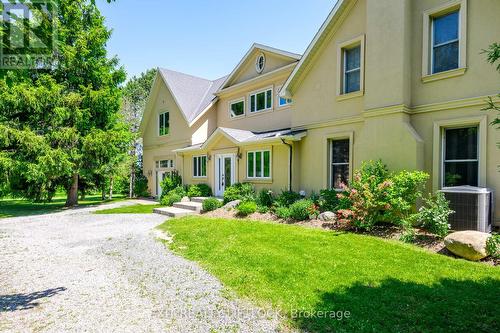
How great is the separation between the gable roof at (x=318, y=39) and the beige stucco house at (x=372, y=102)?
42 millimetres

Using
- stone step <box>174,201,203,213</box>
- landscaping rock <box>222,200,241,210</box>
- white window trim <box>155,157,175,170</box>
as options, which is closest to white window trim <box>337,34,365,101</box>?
landscaping rock <box>222,200,241,210</box>

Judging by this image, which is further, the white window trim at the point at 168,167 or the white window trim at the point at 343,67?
the white window trim at the point at 168,167

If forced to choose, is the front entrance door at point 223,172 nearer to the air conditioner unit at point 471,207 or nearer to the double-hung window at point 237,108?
the double-hung window at point 237,108

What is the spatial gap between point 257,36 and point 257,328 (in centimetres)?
1758

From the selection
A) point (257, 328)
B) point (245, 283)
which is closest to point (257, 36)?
point (245, 283)

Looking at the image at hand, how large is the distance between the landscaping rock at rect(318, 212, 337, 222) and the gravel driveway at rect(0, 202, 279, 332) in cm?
541


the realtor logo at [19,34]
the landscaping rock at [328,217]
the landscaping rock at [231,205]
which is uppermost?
the realtor logo at [19,34]

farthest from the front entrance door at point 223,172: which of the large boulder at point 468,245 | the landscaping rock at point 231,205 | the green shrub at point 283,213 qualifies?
the large boulder at point 468,245

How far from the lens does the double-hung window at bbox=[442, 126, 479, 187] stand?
854cm

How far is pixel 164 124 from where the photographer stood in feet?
75.8

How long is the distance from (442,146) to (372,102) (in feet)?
8.74

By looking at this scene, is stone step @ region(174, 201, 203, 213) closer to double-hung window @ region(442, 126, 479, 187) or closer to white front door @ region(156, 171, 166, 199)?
white front door @ region(156, 171, 166, 199)

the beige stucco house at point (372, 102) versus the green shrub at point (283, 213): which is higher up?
the beige stucco house at point (372, 102)

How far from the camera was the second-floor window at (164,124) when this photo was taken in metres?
22.8
